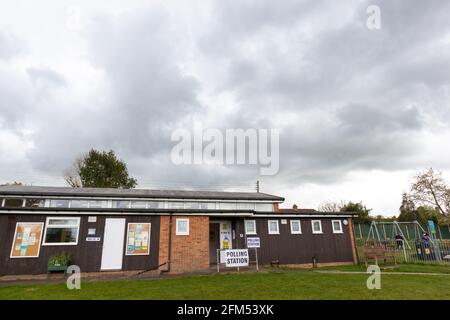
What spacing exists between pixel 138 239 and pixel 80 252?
101 inches

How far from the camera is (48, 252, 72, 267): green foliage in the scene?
11484 mm

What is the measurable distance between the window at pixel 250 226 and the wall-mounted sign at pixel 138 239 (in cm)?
567

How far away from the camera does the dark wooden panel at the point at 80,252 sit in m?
11.4

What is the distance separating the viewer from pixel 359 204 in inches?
1549

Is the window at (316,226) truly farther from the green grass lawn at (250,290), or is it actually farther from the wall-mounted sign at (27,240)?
the wall-mounted sign at (27,240)

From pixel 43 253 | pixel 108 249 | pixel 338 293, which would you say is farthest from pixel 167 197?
pixel 338 293

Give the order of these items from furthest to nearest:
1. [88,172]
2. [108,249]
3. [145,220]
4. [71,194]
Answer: [88,172], [71,194], [145,220], [108,249]

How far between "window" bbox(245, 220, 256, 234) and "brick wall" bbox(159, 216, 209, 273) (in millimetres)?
2913

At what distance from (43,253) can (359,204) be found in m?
39.5

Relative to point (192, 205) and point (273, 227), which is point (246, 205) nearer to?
point (192, 205)

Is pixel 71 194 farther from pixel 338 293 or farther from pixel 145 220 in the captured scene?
pixel 338 293

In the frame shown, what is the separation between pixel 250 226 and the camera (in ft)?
51.4

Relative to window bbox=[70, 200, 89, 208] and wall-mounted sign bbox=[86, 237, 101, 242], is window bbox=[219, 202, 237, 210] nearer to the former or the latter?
window bbox=[70, 200, 89, 208]

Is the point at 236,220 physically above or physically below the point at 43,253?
above
